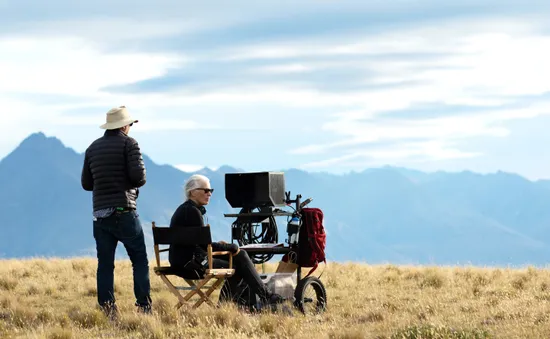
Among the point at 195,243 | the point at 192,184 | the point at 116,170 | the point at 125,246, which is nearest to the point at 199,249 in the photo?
the point at 195,243

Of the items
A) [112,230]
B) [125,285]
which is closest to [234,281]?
[112,230]

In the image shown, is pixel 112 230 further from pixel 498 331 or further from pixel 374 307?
pixel 498 331

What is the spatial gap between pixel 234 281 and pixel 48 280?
4902 millimetres

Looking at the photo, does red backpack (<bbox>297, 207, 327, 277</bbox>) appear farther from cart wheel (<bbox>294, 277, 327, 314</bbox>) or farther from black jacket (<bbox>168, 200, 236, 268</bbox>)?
black jacket (<bbox>168, 200, 236, 268</bbox>)

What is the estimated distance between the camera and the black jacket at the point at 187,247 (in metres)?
9.23

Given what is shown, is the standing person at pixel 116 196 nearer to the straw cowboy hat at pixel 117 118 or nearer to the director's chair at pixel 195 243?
the straw cowboy hat at pixel 117 118

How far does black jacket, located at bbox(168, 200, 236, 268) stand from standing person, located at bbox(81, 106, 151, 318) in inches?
15.0

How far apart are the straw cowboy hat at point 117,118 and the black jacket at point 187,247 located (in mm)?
1133

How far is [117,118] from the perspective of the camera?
31.1ft

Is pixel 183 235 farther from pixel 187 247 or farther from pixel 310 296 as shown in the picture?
pixel 310 296

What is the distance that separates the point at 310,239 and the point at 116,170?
7.65ft

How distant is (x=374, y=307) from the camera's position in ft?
33.9

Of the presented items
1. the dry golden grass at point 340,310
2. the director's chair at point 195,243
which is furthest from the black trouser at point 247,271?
the dry golden grass at point 340,310

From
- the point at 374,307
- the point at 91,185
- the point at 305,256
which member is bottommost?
the point at 374,307
